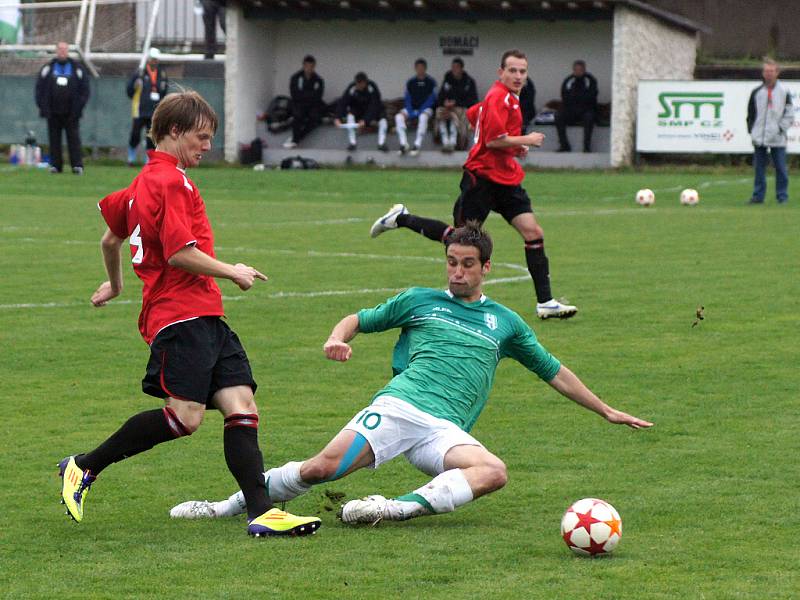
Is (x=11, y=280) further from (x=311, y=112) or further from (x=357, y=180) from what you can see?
(x=311, y=112)

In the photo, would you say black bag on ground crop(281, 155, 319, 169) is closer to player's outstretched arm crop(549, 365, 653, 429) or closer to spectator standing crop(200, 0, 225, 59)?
spectator standing crop(200, 0, 225, 59)

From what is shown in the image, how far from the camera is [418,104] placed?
3431 cm

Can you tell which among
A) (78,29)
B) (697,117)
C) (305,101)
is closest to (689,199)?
(697,117)

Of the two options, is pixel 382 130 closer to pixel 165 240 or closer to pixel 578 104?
pixel 578 104

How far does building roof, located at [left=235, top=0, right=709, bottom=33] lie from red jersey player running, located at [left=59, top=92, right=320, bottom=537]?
28.3m

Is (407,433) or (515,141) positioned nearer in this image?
(407,433)

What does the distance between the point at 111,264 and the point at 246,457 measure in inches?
43.4

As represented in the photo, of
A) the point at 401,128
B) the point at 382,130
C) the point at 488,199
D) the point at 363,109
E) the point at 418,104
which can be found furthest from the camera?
the point at 363,109

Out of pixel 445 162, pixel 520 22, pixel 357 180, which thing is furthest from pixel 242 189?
pixel 520 22

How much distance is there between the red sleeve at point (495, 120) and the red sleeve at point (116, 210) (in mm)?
6069

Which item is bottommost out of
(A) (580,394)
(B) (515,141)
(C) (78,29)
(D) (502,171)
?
(A) (580,394)

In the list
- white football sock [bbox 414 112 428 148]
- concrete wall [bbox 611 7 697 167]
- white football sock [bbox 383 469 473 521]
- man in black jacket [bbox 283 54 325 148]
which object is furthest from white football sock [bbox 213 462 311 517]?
man in black jacket [bbox 283 54 325 148]

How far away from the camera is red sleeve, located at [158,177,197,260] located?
5707 mm

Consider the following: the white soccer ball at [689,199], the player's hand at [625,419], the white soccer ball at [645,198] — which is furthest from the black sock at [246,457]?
the white soccer ball at [689,199]
